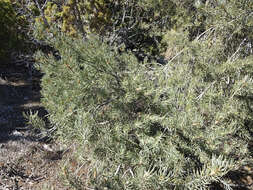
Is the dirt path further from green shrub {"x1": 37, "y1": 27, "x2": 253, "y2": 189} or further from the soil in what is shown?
green shrub {"x1": 37, "y1": 27, "x2": 253, "y2": 189}

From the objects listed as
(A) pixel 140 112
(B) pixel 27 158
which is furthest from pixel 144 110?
(B) pixel 27 158

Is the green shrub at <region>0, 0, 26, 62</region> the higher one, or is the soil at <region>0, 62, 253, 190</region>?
the green shrub at <region>0, 0, 26, 62</region>

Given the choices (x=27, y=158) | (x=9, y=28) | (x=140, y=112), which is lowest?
(x=27, y=158)

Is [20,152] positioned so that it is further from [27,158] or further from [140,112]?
[140,112]

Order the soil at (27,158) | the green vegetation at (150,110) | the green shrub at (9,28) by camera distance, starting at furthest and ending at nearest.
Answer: the green shrub at (9,28)
the soil at (27,158)
the green vegetation at (150,110)

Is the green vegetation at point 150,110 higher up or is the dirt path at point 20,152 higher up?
the green vegetation at point 150,110

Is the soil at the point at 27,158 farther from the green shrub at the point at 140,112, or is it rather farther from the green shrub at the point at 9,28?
the green shrub at the point at 9,28

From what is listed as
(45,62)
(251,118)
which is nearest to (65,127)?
(45,62)

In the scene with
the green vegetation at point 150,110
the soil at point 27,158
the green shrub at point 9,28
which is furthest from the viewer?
the green shrub at point 9,28

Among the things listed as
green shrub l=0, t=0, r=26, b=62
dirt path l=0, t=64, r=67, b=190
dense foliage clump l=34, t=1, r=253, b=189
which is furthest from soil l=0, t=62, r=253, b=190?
green shrub l=0, t=0, r=26, b=62

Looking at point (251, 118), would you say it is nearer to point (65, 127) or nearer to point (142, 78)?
point (142, 78)

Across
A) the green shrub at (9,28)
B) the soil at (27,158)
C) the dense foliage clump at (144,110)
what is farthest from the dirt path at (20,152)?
the green shrub at (9,28)

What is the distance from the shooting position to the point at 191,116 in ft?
5.16

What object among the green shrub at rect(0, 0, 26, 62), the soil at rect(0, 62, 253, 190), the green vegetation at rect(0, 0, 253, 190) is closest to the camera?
the green vegetation at rect(0, 0, 253, 190)
